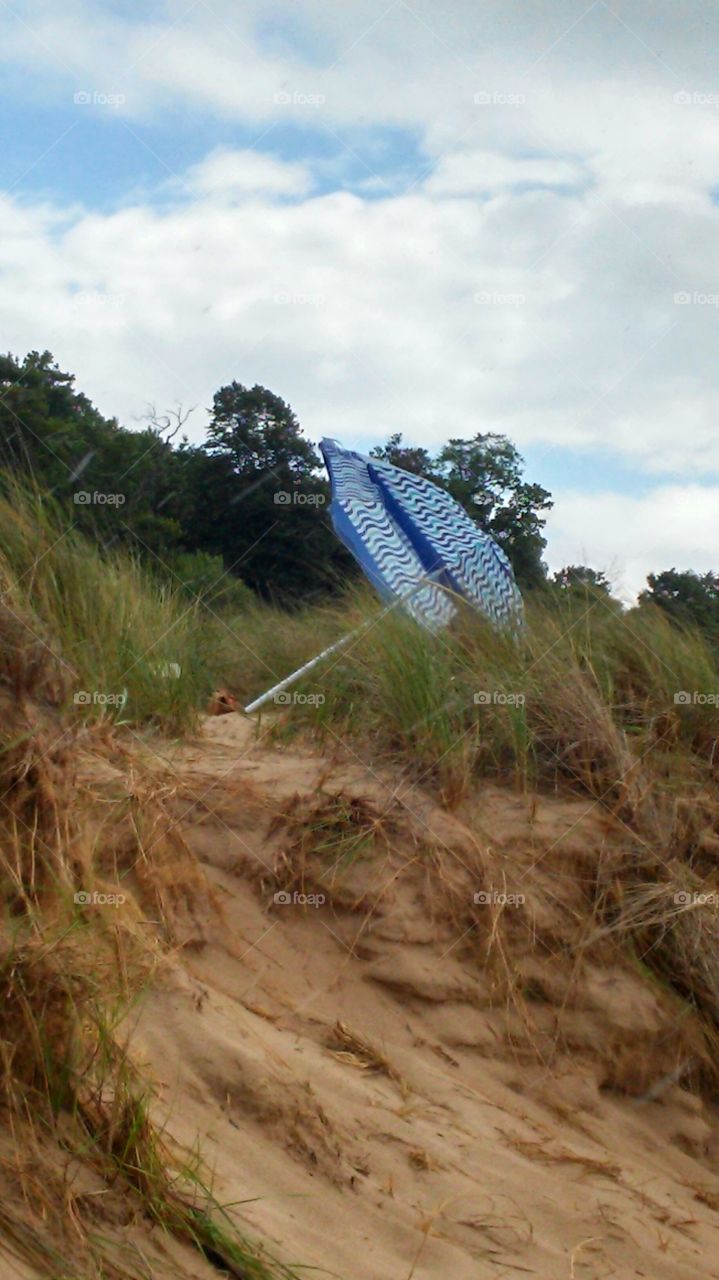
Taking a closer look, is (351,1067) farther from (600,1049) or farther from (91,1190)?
(91,1190)

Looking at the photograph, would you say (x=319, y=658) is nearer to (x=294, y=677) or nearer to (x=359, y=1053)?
(x=294, y=677)

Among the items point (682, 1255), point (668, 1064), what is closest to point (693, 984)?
point (668, 1064)

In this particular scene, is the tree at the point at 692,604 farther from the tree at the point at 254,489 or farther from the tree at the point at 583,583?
the tree at the point at 254,489

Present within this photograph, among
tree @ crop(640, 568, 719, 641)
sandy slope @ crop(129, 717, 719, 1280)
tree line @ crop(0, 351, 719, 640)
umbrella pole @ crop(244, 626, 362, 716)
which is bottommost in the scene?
sandy slope @ crop(129, 717, 719, 1280)

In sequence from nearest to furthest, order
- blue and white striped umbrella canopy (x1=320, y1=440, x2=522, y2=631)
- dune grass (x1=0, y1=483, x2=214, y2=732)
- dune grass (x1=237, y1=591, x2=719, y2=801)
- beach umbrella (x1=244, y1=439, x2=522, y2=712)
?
dune grass (x1=0, y1=483, x2=214, y2=732) → dune grass (x1=237, y1=591, x2=719, y2=801) → beach umbrella (x1=244, y1=439, x2=522, y2=712) → blue and white striped umbrella canopy (x1=320, y1=440, x2=522, y2=631)

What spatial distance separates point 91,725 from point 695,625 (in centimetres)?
390

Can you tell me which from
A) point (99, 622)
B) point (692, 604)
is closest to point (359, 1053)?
point (99, 622)

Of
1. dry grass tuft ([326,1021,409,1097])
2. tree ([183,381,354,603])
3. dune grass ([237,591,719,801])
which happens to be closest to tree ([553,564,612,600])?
dune grass ([237,591,719,801])

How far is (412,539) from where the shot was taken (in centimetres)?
834

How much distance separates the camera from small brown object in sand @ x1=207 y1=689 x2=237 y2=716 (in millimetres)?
6391

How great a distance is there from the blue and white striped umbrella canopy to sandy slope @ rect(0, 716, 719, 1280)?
2.10m

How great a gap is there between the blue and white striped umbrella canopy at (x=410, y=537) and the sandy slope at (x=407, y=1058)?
2098 mm

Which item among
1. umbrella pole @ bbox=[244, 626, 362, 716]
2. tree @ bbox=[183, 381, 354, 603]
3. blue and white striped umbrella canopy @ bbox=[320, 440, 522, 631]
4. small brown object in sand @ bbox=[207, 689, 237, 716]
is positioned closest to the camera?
umbrella pole @ bbox=[244, 626, 362, 716]

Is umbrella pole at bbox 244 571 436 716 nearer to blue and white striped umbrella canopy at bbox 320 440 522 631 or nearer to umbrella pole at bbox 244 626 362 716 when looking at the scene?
umbrella pole at bbox 244 626 362 716
